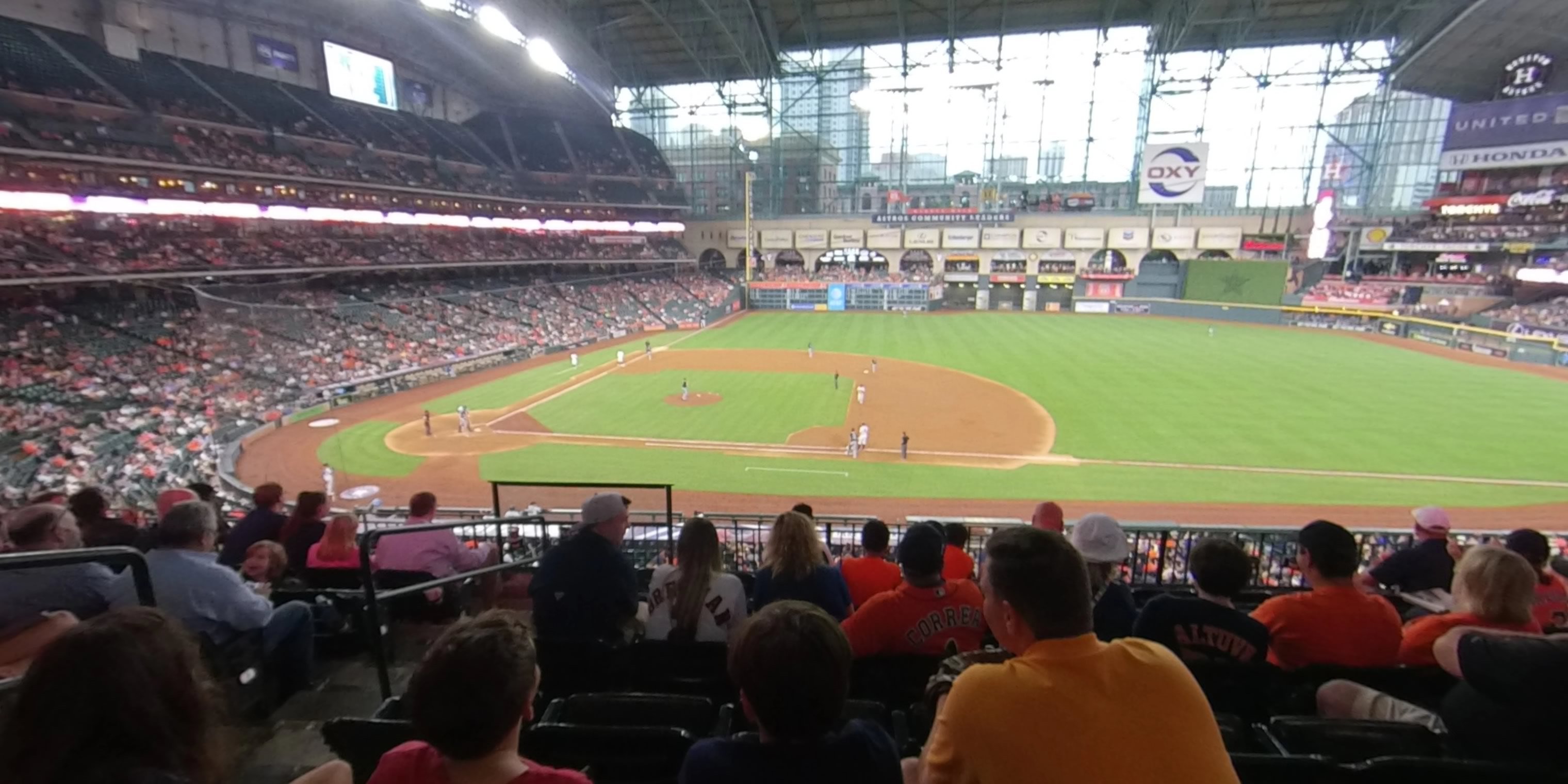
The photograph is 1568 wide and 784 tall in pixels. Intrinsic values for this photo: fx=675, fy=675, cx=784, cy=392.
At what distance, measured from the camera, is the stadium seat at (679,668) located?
3.92m

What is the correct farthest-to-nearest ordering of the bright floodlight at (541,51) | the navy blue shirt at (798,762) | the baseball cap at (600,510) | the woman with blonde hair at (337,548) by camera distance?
1. the bright floodlight at (541,51)
2. the woman with blonde hair at (337,548)
3. the baseball cap at (600,510)
4. the navy blue shirt at (798,762)

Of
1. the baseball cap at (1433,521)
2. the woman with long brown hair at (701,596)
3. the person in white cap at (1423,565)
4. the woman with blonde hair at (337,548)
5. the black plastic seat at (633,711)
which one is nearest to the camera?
the black plastic seat at (633,711)

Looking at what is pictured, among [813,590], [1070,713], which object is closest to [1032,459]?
[813,590]

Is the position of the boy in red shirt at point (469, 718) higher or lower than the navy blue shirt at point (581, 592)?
higher

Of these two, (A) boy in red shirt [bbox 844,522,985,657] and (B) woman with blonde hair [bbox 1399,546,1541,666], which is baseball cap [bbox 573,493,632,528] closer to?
(A) boy in red shirt [bbox 844,522,985,657]

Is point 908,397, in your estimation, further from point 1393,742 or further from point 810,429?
point 1393,742

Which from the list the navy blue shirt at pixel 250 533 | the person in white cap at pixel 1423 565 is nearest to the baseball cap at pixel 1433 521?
the person in white cap at pixel 1423 565

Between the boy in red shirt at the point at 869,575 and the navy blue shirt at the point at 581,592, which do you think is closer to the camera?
the navy blue shirt at the point at 581,592

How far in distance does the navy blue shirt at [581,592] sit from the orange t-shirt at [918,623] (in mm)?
1495

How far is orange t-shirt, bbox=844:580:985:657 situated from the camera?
382 cm

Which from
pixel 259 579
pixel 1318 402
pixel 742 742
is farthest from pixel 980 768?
pixel 1318 402

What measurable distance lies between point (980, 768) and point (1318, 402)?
32891 millimetres

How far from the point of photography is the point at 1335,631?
12.7 ft

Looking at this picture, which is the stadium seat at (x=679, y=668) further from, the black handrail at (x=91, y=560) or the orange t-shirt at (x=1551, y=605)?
the orange t-shirt at (x=1551, y=605)
